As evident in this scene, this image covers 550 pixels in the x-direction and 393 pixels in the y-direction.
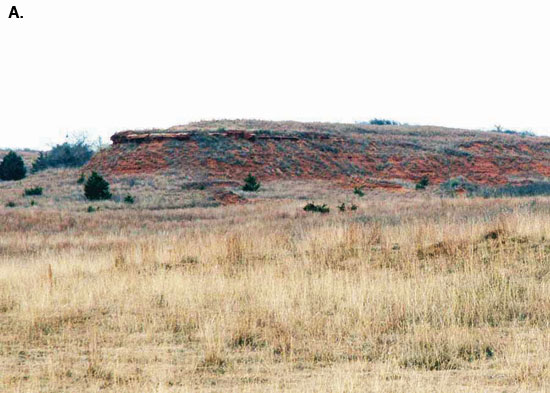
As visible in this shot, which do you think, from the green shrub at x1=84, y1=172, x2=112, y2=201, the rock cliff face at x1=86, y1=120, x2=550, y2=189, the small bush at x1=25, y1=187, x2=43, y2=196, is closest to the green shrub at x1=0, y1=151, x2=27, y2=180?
the rock cliff face at x1=86, y1=120, x2=550, y2=189

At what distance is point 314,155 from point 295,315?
5277cm

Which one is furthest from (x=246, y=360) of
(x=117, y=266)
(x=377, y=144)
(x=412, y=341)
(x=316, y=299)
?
(x=377, y=144)

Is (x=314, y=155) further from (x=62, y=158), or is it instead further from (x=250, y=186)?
(x=62, y=158)

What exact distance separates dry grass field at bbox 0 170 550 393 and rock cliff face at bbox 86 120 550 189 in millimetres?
38419

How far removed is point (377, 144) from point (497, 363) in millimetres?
61289

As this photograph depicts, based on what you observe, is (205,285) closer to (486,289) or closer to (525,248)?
(486,289)

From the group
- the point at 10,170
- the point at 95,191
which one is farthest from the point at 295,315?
the point at 10,170

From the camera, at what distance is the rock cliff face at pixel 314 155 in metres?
55.8

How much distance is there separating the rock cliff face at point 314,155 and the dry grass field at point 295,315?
3842 cm

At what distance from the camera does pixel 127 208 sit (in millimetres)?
34375

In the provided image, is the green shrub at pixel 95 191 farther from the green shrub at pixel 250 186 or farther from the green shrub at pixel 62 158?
the green shrub at pixel 62 158

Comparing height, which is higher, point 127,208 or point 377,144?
point 377,144

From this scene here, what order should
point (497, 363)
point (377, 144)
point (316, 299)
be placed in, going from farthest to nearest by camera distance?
point (377, 144), point (316, 299), point (497, 363)

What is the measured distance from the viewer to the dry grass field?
610 cm
